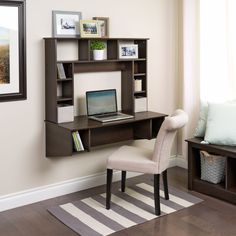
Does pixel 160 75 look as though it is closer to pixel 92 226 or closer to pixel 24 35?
pixel 24 35

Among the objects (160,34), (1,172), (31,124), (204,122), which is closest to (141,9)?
(160,34)

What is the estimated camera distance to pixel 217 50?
4.48 metres

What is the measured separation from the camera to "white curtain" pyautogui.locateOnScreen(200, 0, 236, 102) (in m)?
4.34

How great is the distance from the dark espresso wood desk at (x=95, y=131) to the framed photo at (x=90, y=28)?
0.79 metres

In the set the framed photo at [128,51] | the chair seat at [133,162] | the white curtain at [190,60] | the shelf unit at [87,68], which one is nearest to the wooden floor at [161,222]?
the chair seat at [133,162]

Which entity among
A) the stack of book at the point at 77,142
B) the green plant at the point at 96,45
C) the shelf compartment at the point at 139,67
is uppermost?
the green plant at the point at 96,45

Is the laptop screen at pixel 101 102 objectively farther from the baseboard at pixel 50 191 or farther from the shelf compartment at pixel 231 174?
the shelf compartment at pixel 231 174

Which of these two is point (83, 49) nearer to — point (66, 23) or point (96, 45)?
point (96, 45)

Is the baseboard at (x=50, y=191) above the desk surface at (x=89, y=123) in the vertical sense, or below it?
below

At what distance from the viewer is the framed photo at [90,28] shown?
394 centimetres

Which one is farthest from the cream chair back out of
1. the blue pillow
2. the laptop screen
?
the laptop screen

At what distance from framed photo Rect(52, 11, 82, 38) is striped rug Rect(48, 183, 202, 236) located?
1562 mm

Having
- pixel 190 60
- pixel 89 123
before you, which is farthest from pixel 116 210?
pixel 190 60

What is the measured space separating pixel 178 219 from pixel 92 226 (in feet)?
2.39
